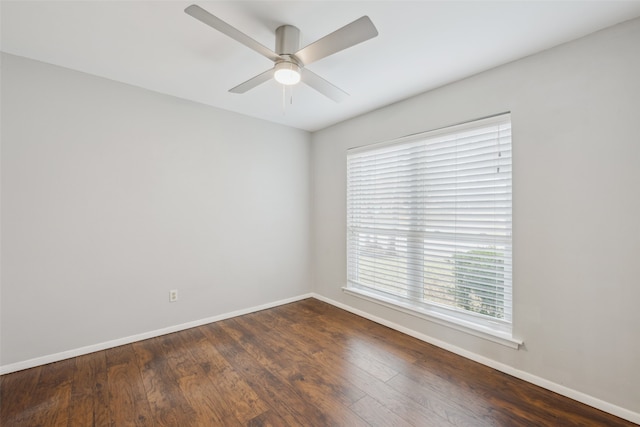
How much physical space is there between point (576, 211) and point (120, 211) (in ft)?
12.0

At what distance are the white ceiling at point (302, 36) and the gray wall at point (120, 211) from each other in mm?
366

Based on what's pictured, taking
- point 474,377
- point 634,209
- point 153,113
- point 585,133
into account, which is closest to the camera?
point 634,209

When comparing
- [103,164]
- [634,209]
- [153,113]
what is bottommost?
[634,209]

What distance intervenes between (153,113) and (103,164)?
68 centimetres

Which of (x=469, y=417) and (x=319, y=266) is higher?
(x=319, y=266)

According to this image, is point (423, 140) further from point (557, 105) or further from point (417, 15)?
point (417, 15)

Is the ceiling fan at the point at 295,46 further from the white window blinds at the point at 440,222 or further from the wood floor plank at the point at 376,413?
the wood floor plank at the point at 376,413

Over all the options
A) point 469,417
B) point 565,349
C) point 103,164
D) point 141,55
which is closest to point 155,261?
point 103,164

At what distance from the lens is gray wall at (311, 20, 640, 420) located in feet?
5.38

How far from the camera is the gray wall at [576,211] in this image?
5.38ft

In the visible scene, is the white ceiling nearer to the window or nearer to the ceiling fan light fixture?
the ceiling fan light fixture

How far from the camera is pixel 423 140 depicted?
2.68m

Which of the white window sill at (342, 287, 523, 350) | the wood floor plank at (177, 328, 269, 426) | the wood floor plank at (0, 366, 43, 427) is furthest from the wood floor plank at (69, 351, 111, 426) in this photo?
the white window sill at (342, 287, 523, 350)

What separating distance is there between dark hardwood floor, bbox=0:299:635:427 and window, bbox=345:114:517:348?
1.53ft
